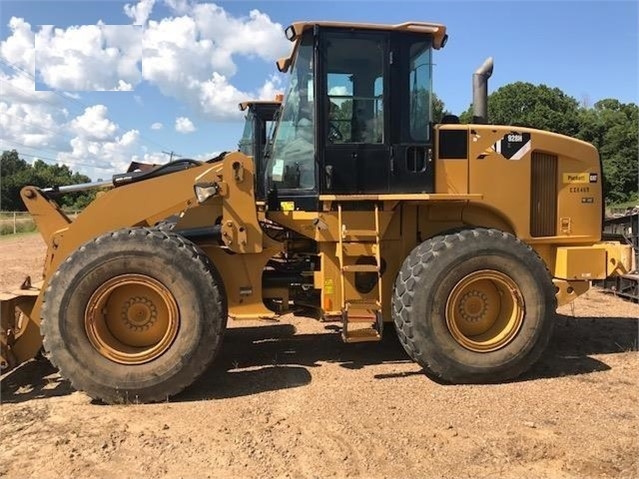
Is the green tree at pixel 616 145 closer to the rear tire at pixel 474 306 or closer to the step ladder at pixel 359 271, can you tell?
the rear tire at pixel 474 306

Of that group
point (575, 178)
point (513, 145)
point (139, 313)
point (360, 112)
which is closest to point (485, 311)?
point (513, 145)

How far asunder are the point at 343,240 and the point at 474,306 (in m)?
1.36

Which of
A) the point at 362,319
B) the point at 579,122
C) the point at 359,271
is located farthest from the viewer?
the point at 579,122

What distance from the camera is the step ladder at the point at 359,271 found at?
5.55 m

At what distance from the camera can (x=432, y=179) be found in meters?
5.85

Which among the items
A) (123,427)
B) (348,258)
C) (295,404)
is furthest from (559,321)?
(123,427)

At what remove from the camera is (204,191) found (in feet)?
17.8

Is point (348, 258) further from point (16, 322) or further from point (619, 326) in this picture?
point (619, 326)

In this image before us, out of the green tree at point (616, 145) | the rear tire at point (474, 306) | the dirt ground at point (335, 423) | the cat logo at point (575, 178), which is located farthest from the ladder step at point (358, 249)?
the green tree at point (616, 145)

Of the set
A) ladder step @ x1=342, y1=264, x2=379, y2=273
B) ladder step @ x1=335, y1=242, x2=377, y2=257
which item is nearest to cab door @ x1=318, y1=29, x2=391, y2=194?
ladder step @ x1=335, y1=242, x2=377, y2=257

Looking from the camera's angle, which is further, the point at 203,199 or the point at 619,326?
the point at 619,326

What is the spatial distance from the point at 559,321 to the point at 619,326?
28.3 inches

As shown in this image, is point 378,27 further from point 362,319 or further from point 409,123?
point 362,319

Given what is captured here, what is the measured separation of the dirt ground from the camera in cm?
388
